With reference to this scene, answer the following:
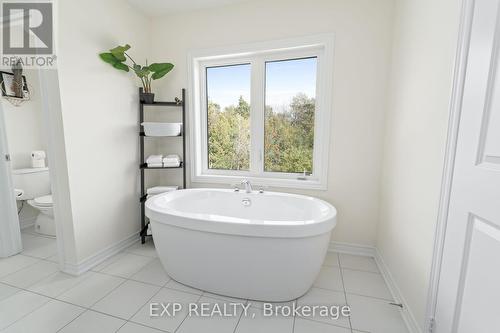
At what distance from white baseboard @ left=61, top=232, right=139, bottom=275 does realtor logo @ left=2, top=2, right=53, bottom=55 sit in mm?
1727

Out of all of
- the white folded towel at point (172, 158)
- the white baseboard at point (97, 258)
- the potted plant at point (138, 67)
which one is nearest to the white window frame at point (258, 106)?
the white folded towel at point (172, 158)

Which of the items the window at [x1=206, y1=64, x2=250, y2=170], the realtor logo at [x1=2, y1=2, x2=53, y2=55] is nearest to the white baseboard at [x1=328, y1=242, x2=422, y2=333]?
the window at [x1=206, y1=64, x2=250, y2=170]

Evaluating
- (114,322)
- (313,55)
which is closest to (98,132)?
(114,322)

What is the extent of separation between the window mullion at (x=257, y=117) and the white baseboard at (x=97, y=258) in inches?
61.4

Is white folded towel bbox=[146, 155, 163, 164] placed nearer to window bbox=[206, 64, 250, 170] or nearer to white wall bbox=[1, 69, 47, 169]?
window bbox=[206, 64, 250, 170]

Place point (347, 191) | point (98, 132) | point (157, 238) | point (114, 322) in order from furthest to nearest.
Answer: point (347, 191) < point (98, 132) < point (157, 238) < point (114, 322)

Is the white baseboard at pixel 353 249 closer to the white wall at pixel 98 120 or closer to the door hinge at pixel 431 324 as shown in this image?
the door hinge at pixel 431 324

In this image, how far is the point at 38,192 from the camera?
2705 mm

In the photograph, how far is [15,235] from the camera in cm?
223

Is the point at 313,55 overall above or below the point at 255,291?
above

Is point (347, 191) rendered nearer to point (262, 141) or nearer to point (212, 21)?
point (262, 141)

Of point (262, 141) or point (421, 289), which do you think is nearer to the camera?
point (421, 289)

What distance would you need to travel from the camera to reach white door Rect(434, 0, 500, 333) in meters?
0.82

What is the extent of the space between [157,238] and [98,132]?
1136 mm
